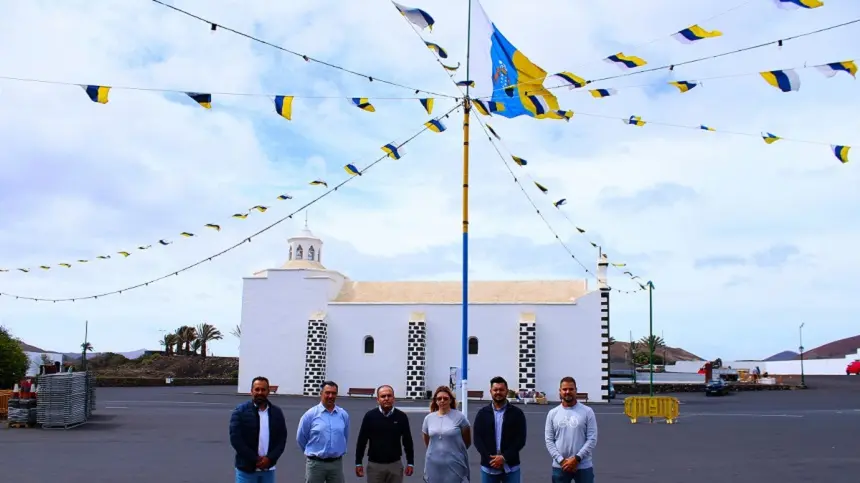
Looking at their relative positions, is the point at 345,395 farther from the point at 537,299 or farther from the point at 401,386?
the point at 537,299

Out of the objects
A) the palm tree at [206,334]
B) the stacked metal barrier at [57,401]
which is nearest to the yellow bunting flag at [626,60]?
the stacked metal barrier at [57,401]

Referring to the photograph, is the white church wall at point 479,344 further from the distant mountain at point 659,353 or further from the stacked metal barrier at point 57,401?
the distant mountain at point 659,353

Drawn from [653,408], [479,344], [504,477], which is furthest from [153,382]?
[504,477]

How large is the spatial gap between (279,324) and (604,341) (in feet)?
53.9

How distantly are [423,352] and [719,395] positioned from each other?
1923 centimetres

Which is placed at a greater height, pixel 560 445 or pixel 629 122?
pixel 629 122

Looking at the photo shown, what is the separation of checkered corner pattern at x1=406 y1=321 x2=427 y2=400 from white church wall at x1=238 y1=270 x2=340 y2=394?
517 cm

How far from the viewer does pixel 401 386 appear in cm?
3769

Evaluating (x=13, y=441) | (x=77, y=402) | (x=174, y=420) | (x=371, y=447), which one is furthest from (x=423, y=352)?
(x=371, y=447)

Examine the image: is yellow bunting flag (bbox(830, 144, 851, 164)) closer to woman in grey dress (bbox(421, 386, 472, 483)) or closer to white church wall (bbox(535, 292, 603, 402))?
woman in grey dress (bbox(421, 386, 472, 483))

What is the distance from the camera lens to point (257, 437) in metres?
7.02

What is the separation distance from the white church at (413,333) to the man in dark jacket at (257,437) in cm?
2973

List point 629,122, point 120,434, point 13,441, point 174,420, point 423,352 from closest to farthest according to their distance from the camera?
point 629,122
point 13,441
point 120,434
point 174,420
point 423,352

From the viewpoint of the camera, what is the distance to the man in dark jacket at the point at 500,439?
23.6 ft
